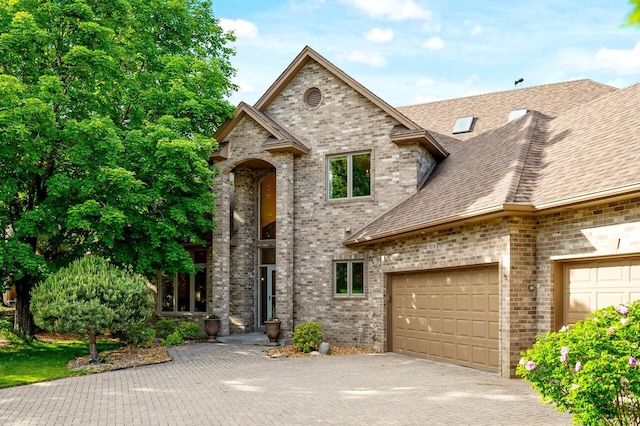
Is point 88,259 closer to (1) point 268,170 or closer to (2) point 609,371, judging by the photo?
(1) point 268,170

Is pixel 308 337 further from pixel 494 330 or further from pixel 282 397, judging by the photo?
pixel 282 397

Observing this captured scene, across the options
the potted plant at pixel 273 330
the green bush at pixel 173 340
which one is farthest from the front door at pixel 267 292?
the green bush at pixel 173 340

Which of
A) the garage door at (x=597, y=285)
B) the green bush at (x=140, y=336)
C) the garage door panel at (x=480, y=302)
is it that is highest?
the garage door at (x=597, y=285)

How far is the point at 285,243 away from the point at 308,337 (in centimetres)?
340

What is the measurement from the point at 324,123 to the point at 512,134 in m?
5.85

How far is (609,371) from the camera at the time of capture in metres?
5.96

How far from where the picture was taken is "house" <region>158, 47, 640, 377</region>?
10.6 metres

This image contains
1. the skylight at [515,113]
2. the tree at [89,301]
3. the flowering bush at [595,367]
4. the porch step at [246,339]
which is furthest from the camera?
the skylight at [515,113]

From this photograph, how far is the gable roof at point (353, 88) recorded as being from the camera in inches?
666

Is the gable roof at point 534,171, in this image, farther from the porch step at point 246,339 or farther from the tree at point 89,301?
the tree at point 89,301

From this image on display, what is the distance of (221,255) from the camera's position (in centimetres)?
1886

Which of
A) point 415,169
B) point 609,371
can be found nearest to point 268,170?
point 415,169

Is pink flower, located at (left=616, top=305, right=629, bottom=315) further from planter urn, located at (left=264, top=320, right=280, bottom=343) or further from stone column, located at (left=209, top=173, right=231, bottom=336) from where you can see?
stone column, located at (left=209, top=173, right=231, bottom=336)

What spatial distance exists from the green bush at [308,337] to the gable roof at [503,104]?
956cm
